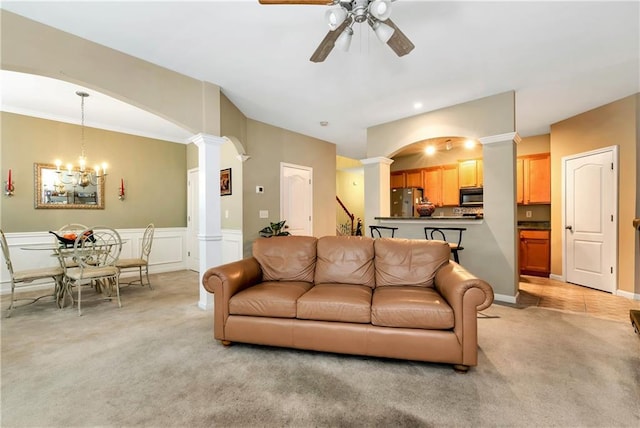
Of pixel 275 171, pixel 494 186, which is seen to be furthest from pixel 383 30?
pixel 275 171

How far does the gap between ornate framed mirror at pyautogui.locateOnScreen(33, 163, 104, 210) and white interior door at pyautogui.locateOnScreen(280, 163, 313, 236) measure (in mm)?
3057

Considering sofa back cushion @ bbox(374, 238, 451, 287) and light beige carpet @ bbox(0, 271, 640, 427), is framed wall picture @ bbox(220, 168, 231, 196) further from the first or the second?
sofa back cushion @ bbox(374, 238, 451, 287)

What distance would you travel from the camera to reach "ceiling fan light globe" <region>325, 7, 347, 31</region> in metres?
1.73

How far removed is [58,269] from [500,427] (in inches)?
190

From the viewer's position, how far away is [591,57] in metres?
2.82

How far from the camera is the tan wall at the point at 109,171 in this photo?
4.15 meters

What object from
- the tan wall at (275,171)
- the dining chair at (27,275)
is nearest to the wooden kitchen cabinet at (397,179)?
the tan wall at (275,171)

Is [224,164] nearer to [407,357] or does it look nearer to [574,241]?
[407,357]

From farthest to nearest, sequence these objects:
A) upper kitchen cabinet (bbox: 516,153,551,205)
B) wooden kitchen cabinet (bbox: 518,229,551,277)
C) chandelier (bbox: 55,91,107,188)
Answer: upper kitchen cabinet (bbox: 516,153,551,205) < wooden kitchen cabinet (bbox: 518,229,551,277) < chandelier (bbox: 55,91,107,188)

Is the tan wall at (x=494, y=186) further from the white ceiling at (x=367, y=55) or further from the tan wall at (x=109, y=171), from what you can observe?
the tan wall at (x=109, y=171)

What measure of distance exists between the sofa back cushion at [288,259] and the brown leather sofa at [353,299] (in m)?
0.01

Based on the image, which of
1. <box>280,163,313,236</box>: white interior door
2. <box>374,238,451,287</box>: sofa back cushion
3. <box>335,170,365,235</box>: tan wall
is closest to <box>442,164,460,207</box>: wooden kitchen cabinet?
<box>280,163,313,236</box>: white interior door

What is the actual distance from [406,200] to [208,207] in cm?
458

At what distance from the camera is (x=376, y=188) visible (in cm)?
480
